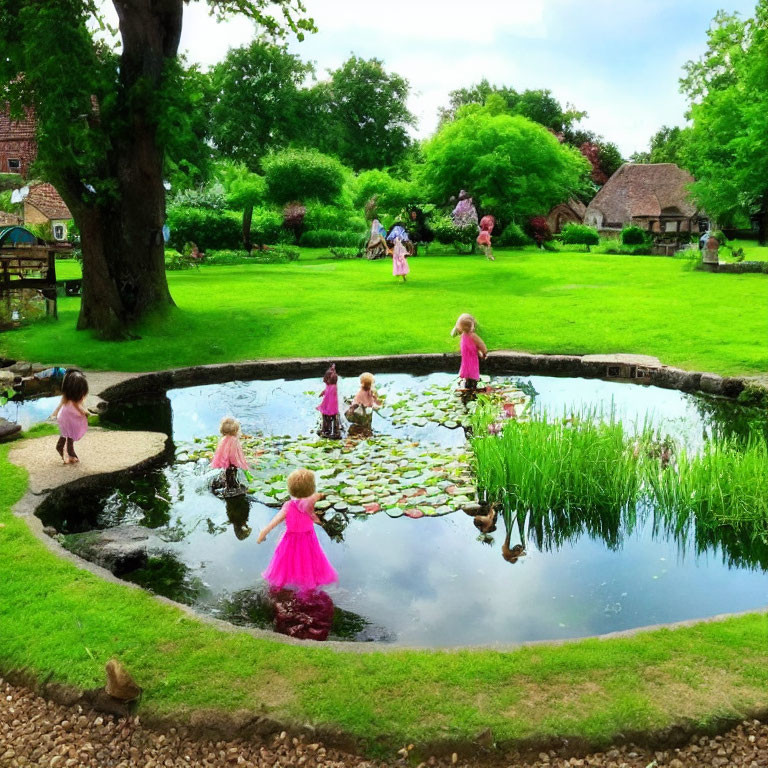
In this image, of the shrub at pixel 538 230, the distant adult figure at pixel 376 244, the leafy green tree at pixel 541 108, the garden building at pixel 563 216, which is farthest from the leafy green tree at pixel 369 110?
the distant adult figure at pixel 376 244

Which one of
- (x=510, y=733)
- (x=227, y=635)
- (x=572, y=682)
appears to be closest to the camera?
(x=510, y=733)

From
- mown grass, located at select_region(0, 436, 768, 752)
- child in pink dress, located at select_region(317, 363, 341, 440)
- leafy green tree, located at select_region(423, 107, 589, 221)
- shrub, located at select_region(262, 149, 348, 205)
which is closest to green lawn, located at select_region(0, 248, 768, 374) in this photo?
child in pink dress, located at select_region(317, 363, 341, 440)

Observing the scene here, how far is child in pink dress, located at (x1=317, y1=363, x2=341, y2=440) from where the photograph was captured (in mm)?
10367

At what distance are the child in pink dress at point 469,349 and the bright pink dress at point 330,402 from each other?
101 inches

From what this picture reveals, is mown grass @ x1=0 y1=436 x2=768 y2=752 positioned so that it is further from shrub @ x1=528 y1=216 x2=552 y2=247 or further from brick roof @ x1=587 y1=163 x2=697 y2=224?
brick roof @ x1=587 y1=163 x2=697 y2=224

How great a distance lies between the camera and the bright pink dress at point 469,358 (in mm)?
12328

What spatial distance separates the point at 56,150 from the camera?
49.6 feet

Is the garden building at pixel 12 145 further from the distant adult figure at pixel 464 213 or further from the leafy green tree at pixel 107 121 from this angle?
the leafy green tree at pixel 107 121

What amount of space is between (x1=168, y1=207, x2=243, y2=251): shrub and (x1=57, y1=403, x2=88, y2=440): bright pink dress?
3366 centimetres

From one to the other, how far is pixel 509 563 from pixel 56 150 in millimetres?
12331

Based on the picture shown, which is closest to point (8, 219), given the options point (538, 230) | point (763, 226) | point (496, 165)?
point (496, 165)

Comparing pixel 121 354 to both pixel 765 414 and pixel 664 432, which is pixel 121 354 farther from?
pixel 765 414

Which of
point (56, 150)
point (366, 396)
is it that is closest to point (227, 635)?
point (366, 396)

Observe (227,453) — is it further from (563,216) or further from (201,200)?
(563,216)
